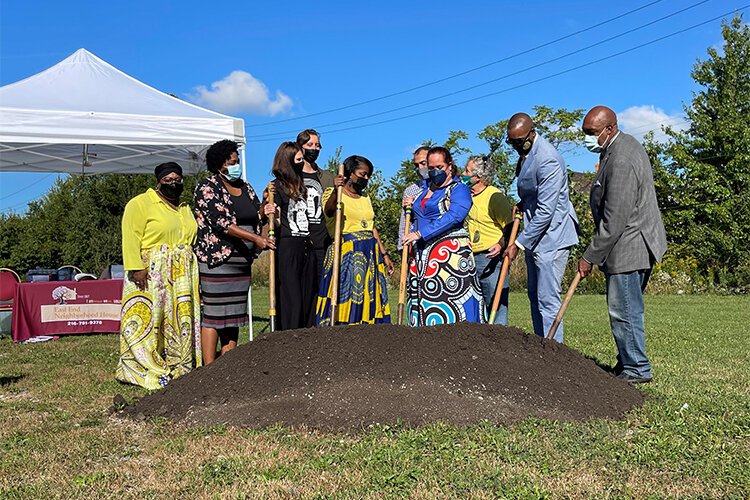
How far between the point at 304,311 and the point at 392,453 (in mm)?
2765

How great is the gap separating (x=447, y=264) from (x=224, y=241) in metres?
1.90

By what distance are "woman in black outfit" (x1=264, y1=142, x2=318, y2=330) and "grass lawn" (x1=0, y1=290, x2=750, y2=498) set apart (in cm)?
166

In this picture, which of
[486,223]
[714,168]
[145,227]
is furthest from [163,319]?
[714,168]

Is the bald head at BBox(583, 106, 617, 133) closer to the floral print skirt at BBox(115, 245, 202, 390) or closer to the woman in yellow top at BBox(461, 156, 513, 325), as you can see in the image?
the woman in yellow top at BBox(461, 156, 513, 325)

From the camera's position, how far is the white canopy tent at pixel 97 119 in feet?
29.6

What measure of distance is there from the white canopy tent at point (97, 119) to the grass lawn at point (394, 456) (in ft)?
14.4

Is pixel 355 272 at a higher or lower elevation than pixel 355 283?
higher

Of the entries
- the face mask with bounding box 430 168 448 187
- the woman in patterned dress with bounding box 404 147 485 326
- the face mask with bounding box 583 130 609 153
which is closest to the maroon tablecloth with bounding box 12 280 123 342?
the woman in patterned dress with bounding box 404 147 485 326

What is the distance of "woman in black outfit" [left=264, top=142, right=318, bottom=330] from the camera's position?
20.7 feet

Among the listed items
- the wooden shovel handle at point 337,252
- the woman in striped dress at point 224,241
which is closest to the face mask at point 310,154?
the wooden shovel handle at point 337,252

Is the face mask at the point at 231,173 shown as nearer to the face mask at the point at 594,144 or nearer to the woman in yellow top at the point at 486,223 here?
the woman in yellow top at the point at 486,223

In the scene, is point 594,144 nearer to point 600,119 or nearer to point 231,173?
point 600,119

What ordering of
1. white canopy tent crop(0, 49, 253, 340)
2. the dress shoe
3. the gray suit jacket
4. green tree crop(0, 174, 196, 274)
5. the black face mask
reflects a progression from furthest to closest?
green tree crop(0, 174, 196, 274) → white canopy tent crop(0, 49, 253, 340) → the black face mask → the dress shoe → the gray suit jacket

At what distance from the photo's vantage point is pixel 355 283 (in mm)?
6664
